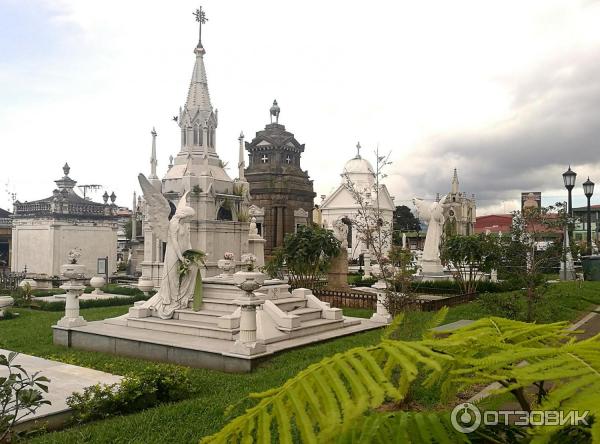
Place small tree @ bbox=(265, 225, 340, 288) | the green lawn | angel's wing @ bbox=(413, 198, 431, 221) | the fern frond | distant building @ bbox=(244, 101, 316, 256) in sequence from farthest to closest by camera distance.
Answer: distant building @ bbox=(244, 101, 316, 256), angel's wing @ bbox=(413, 198, 431, 221), small tree @ bbox=(265, 225, 340, 288), the green lawn, the fern frond

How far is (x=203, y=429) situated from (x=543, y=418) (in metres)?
5.26

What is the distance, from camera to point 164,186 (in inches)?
941

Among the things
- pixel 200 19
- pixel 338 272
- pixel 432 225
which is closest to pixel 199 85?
pixel 200 19

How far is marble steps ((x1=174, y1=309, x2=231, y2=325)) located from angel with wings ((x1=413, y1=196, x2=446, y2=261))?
15723 millimetres

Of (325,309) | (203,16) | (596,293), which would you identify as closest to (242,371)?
(325,309)

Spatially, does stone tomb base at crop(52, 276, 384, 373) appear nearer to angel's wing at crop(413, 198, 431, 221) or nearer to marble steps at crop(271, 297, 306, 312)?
marble steps at crop(271, 297, 306, 312)

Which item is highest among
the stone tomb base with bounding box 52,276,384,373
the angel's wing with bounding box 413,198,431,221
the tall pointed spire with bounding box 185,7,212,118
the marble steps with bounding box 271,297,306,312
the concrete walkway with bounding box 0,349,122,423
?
the tall pointed spire with bounding box 185,7,212,118

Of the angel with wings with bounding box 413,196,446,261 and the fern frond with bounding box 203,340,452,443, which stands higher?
the angel with wings with bounding box 413,196,446,261

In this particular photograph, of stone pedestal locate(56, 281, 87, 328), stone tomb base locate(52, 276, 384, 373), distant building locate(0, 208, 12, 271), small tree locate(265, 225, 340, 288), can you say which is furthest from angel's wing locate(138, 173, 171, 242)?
distant building locate(0, 208, 12, 271)

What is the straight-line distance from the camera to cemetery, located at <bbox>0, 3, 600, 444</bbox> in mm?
1347

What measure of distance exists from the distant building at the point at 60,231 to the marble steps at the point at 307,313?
22.1 metres

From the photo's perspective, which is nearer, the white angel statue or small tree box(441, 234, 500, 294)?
the white angel statue

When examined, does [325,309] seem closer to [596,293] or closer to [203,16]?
[596,293]

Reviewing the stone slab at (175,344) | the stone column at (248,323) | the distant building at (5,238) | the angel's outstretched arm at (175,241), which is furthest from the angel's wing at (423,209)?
the distant building at (5,238)
